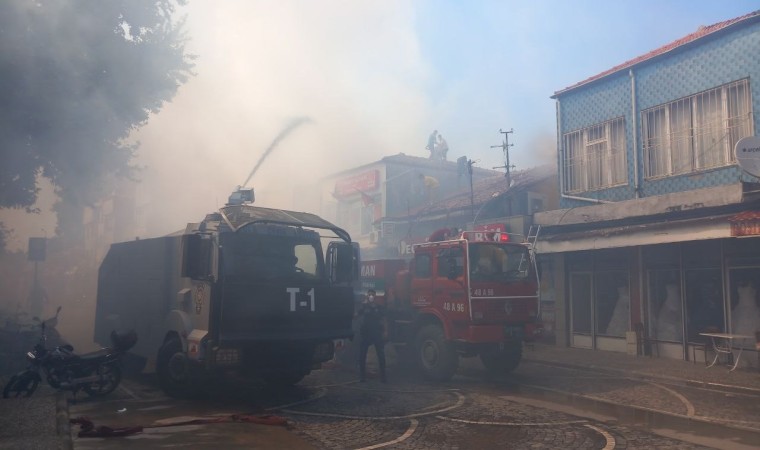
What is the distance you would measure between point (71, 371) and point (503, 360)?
801 cm

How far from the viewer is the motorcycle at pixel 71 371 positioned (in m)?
8.92

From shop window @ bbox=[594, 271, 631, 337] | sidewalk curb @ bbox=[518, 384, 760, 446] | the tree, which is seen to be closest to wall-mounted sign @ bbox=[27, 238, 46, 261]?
the tree

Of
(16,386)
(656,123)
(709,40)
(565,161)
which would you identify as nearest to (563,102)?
(565,161)

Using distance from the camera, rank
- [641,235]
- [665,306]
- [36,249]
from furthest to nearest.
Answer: [36,249] < [665,306] < [641,235]

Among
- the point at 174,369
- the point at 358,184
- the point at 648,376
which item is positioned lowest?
the point at 648,376

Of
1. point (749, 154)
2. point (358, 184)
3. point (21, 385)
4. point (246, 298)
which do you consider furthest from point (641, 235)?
point (358, 184)

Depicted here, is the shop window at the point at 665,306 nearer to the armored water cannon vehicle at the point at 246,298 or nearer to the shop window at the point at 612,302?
the shop window at the point at 612,302

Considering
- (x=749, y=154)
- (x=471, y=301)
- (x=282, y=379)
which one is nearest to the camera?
(x=282, y=379)

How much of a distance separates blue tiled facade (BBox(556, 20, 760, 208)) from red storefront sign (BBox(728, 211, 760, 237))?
1770 mm

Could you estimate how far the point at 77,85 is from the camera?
1505cm

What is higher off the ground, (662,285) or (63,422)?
(662,285)

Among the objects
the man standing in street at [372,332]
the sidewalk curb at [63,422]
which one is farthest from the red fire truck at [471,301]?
the sidewalk curb at [63,422]

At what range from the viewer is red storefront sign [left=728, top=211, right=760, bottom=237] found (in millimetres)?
10688

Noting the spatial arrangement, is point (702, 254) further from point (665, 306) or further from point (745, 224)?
point (745, 224)
